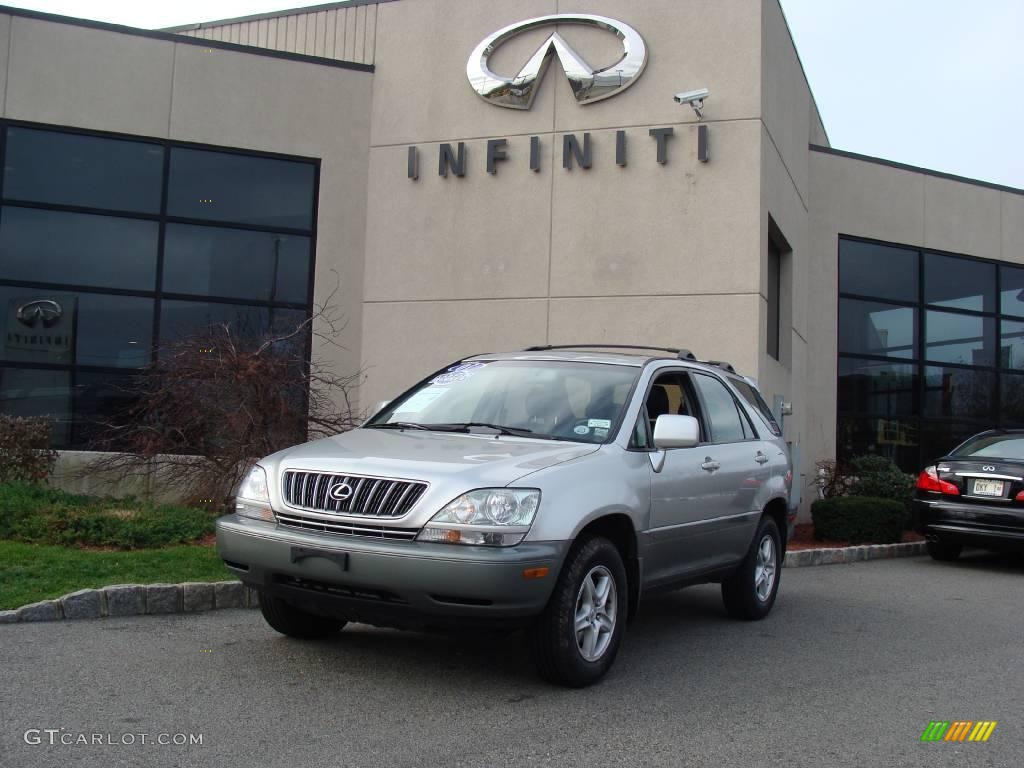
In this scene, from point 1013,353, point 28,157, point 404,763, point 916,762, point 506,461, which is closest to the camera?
point 404,763

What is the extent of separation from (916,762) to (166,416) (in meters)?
7.80

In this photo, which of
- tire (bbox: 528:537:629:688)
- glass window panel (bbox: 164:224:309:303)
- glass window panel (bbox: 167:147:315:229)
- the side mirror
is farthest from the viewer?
glass window panel (bbox: 167:147:315:229)

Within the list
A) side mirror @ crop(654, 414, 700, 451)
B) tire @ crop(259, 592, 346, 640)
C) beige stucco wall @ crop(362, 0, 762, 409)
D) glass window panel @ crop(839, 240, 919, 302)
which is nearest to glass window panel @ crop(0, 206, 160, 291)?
beige stucco wall @ crop(362, 0, 762, 409)

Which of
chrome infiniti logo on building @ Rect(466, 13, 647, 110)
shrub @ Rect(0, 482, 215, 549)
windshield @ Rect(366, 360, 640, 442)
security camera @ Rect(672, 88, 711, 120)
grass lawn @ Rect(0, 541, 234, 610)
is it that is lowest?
grass lawn @ Rect(0, 541, 234, 610)

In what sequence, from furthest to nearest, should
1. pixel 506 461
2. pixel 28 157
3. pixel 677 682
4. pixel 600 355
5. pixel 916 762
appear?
pixel 28 157 < pixel 600 355 < pixel 677 682 < pixel 506 461 < pixel 916 762

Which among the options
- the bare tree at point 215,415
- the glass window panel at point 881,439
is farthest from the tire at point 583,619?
the glass window panel at point 881,439

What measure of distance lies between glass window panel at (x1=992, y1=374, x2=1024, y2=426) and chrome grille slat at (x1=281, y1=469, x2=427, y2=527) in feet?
52.8

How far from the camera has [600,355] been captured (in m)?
6.64

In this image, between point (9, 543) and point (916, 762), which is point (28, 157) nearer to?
point (9, 543)

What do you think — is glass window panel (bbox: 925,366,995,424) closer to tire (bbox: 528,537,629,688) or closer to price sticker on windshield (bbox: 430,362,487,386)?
price sticker on windshield (bbox: 430,362,487,386)

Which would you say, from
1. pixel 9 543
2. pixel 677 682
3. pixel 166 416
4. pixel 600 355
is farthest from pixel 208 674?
pixel 166 416

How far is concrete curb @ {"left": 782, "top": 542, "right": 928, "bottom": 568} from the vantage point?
424 inches

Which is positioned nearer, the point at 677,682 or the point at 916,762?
the point at 916,762

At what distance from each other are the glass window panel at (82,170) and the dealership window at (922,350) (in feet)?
35.5
